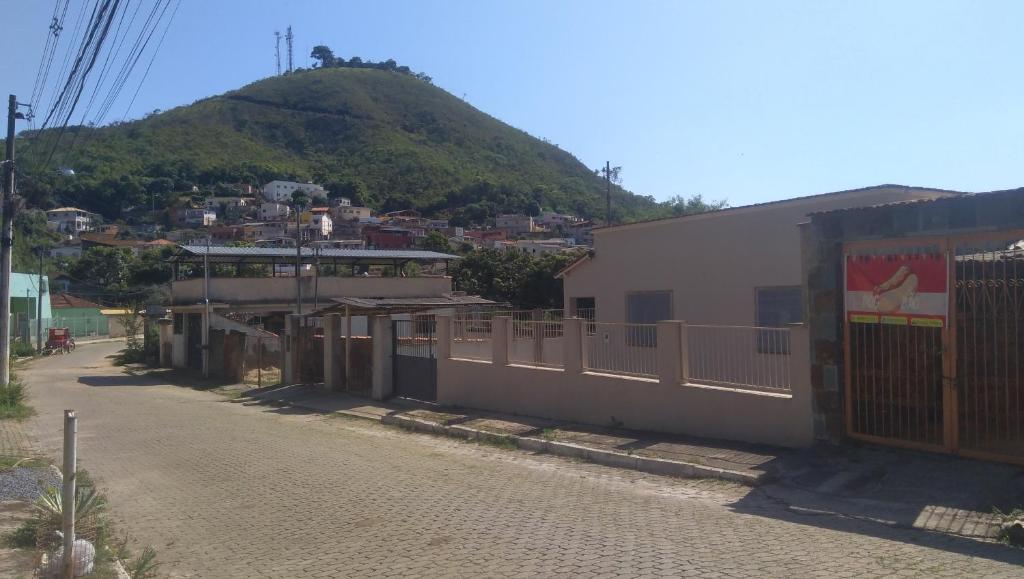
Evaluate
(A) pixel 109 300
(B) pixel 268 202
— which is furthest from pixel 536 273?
(B) pixel 268 202

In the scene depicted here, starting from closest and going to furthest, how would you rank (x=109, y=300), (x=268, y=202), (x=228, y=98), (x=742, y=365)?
1. (x=742, y=365)
2. (x=109, y=300)
3. (x=268, y=202)
4. (x=228, y=98)

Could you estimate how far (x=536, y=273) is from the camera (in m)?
41.7

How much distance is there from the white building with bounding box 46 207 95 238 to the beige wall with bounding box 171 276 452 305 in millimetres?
86654

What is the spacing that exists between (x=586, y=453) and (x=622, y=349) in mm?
2439

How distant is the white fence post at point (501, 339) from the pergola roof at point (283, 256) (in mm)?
18758

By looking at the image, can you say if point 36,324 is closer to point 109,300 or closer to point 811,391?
point 109,300

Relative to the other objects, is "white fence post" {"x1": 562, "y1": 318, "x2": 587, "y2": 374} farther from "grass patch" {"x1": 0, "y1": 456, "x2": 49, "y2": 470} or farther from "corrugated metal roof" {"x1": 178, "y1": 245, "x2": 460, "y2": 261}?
"corrugated metal roof" {"x1": 178, "y1": 245, "x2": 460, "y2": 261}

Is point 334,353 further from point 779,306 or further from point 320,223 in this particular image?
point 320,223

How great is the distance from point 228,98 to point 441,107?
38.2 meters

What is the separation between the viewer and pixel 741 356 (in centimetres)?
1102

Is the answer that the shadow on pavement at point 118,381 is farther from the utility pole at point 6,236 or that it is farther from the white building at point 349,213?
the white building at point 349,213

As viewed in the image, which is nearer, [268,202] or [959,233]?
[959,233]

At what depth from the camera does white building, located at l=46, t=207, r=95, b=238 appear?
355 ft

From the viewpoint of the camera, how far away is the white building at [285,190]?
117 m
